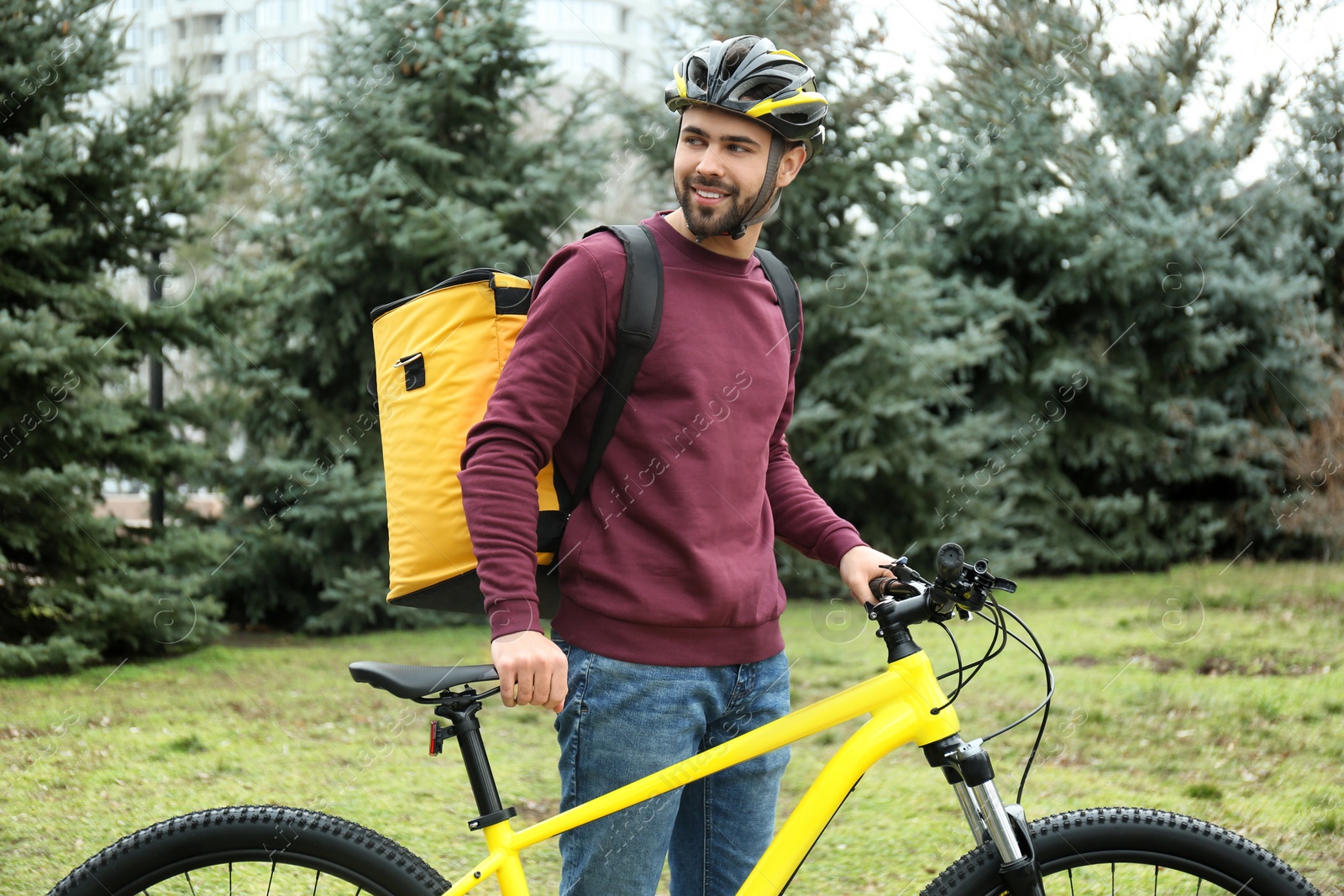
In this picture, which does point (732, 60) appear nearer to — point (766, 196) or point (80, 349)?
point (766, 196)

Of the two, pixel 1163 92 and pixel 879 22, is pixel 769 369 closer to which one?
pixel 879 22

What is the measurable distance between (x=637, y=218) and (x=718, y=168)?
29.2 ft

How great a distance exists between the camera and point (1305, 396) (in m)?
9.59

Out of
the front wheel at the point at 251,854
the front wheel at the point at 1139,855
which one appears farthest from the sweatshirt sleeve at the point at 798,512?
the front wheel at the point at 251,854

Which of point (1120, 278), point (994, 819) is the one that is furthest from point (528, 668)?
point (1120, 278)

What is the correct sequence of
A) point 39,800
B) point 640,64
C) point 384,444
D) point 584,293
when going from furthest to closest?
point 640,64, point 39,800, point 384,444, point 584,293

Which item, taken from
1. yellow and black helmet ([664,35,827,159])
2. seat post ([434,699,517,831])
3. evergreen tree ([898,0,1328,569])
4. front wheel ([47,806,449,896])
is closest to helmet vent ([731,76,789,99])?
yellow and black helmet ([664,35,827,159])

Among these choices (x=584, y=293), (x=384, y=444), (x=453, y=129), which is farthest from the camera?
(x=453, y=129)

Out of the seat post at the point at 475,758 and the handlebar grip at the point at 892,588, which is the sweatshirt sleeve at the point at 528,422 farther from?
the handlebar grip at the point at 892,588

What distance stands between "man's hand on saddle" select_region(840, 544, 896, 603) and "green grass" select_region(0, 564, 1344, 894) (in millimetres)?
1969

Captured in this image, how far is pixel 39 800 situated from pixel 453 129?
5.28 metres

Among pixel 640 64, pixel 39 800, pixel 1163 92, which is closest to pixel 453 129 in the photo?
pixel 640 64

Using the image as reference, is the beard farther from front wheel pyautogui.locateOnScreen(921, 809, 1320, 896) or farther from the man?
front wheel pyautogui.locateOnScreen(921, 809, 1320, 896)

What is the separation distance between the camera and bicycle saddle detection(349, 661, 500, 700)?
5.23 ft
